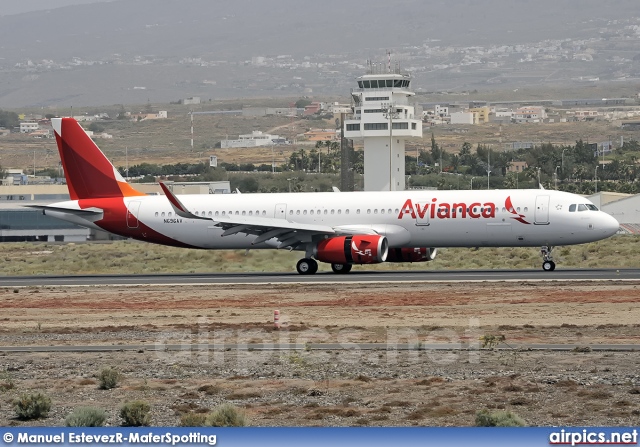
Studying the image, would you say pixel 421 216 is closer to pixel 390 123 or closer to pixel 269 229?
pixel 269 229

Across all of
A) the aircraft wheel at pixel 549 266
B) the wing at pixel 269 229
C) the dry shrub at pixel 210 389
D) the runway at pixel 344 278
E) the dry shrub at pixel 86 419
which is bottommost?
the runway at pixel 344 278

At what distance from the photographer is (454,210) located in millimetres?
48406

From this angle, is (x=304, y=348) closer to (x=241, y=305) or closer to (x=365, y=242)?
(x=241, y=305)

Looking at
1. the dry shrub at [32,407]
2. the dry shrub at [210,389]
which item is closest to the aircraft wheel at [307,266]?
the dry shrub at [210,389]

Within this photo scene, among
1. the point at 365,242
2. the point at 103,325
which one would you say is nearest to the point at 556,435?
the point at 103,325

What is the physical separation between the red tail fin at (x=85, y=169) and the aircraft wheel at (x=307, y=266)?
9.26 metres

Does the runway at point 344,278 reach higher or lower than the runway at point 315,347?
lower

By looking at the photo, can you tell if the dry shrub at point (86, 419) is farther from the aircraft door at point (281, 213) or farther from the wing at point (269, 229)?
the aircraft door at point (281, 213)

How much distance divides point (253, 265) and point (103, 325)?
24.7 metres

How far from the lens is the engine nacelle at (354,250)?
4703 cm

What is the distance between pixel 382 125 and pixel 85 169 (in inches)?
2732

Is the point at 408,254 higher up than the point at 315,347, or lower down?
higher up

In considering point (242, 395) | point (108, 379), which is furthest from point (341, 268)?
point (242, 395)

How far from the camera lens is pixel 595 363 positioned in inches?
909
